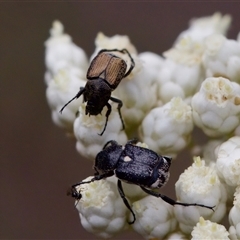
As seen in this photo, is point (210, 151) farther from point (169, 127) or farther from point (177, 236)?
point (177, 236)

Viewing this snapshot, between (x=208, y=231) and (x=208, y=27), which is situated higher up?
(x=208, y=27)

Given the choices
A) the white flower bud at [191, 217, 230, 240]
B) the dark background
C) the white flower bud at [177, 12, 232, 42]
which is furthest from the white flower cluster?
the dark background

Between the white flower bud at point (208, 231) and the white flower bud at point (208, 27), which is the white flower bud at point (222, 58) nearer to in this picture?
the white flower bud at point (208, 27)

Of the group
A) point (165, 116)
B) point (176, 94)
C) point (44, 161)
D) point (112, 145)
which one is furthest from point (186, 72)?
point (44, 161)

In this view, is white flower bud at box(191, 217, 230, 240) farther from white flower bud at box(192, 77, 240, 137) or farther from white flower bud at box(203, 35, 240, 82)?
white flower bud at box(203, 35, 240, 82)

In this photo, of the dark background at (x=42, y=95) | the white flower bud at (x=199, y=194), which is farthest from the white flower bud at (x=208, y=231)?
the dark background at (x=42, y=95)

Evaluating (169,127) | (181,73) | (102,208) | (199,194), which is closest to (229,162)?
(199,194)
